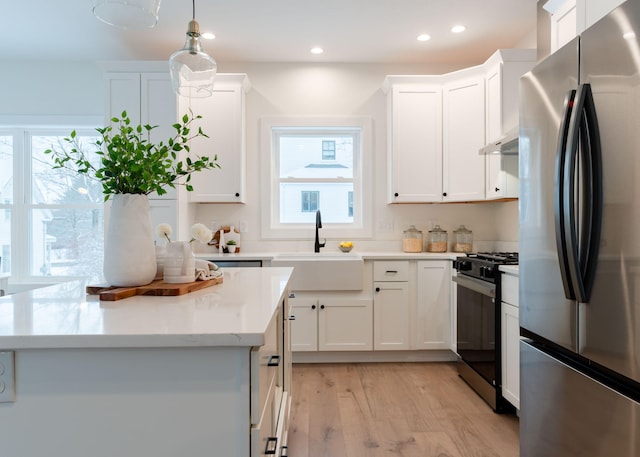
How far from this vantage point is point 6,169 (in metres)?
3.91

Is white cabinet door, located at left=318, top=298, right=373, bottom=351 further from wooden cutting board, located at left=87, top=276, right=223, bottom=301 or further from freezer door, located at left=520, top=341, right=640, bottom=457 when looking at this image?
wooden cutting board, located at left=87, top=276, right=223, bottom=301

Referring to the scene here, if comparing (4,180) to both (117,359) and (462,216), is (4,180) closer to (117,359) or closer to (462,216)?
(117,359)

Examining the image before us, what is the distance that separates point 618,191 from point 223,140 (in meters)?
3.03

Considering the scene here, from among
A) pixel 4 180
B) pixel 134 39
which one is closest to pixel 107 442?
pixel 134 39

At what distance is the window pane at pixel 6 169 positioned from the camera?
390cm

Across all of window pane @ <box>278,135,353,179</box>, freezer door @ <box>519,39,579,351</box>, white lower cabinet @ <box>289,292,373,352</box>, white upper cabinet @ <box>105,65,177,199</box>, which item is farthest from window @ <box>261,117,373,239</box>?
freezer door @ <box>519,39,579,351</box>

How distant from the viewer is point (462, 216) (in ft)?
12.6

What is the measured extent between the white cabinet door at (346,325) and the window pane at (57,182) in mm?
2585

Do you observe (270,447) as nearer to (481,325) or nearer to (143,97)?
(481,325)

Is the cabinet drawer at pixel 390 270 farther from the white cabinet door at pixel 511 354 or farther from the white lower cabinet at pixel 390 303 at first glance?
the white cabinet door at pixel 511 354

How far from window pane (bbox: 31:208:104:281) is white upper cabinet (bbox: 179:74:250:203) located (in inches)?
50.1

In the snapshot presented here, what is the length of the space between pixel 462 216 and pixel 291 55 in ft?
7.37

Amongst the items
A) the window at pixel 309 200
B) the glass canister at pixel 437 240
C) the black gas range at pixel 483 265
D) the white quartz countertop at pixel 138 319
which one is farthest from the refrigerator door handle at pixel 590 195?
the window at pixel 309 200

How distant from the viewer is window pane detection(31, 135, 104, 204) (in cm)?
394
